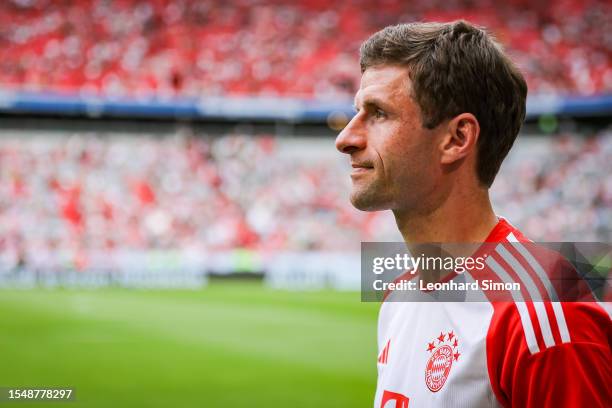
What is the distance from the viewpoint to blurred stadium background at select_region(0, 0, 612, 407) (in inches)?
840

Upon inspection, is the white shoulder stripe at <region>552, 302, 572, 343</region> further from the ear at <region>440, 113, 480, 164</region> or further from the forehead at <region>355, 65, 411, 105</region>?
the forehead at <region>355, 65, 411, 105</region>

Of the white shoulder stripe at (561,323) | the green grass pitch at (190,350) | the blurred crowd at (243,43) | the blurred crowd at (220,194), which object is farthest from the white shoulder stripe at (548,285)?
the blurred crowd at (243,43)

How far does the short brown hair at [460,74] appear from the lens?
73.9 inches

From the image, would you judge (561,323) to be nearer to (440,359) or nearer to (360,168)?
(440,359)

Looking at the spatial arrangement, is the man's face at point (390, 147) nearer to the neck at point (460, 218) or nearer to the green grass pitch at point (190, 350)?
the neck at point (460, 218)

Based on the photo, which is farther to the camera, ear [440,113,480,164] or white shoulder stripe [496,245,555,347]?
ear [440,113,480,164]

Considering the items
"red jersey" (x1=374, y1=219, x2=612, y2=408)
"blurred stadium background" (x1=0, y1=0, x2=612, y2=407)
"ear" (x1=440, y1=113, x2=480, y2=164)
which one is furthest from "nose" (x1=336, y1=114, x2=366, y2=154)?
"blurred stadium background" (x1=0, y1=0, x2=612, y2=407)

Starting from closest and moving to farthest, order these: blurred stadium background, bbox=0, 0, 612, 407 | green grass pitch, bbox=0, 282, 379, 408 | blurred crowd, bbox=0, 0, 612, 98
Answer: green grass pitch, bbox=0, 282, 379, 408 < blurred stadium background, bbox=0, 0, 612, 407 < blurred crowd, bbox=0, 0, 612, 98

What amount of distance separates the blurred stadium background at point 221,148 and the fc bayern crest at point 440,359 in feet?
44.5

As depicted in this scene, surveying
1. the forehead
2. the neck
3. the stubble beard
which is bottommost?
the neck

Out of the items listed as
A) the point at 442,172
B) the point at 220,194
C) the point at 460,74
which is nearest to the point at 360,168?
the point at 442,172

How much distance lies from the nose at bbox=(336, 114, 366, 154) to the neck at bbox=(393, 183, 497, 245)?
0.25 metres

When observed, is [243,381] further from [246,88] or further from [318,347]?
[246,88]

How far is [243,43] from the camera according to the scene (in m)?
28.6
